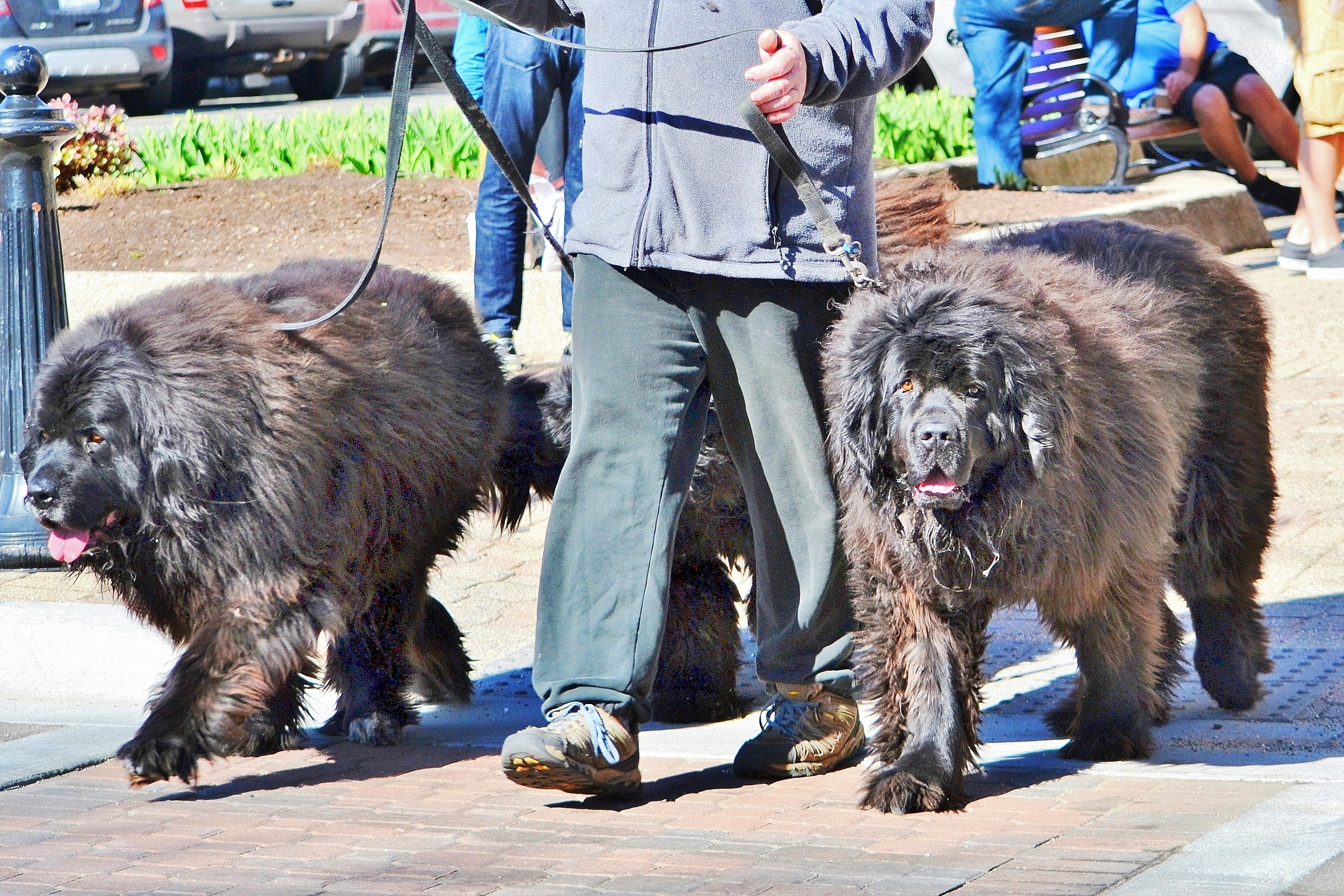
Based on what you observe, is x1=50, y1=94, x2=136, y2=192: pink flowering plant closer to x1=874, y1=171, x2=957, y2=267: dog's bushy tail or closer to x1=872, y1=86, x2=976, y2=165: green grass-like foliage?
x1=872, y1=86, x2=976, y2=165: green grass-like foliage

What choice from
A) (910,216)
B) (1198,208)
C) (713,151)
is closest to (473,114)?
(713,151)

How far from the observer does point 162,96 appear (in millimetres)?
19047

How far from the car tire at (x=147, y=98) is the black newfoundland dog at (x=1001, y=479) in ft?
53.7

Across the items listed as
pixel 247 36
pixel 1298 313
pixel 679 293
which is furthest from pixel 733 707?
pixel 247 36

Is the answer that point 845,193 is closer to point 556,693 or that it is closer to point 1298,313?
point 556,693

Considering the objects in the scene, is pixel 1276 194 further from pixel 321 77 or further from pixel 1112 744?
pixel 321 77

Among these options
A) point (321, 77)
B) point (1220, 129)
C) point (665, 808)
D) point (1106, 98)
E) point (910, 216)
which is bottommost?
point (665, 808)

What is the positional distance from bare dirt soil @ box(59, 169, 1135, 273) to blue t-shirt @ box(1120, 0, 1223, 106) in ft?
4.45

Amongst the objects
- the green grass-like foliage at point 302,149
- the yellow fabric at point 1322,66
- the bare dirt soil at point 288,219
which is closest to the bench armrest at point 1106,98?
the bare dirt soil at point 288,219

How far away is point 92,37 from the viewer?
17.6 m

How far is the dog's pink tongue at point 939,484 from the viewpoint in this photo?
3.59 m

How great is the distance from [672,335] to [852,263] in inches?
17.9

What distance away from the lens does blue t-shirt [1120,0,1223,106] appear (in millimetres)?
11812

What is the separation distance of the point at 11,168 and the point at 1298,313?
6.40 meters
